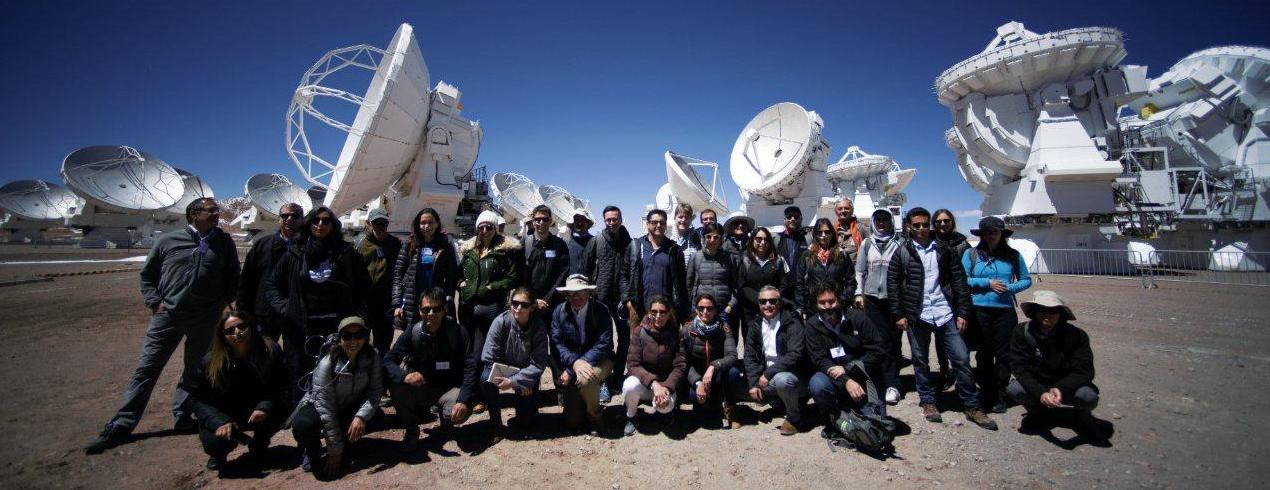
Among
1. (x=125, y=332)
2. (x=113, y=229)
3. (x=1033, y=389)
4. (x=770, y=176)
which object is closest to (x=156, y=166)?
(x=113, y=229)

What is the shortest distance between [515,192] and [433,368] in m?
31.5

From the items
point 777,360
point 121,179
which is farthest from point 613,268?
point 121,179

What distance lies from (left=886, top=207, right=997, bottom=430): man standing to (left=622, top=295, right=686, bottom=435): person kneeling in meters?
2.13

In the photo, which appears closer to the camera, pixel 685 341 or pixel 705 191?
pixel 685 341

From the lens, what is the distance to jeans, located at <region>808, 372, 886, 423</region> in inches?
147

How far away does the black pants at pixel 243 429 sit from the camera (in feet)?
10.5

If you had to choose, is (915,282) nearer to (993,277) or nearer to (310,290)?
(993,277)

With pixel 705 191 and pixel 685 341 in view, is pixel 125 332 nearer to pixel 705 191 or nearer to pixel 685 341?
pixel 685 341

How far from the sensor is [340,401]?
11.2ft

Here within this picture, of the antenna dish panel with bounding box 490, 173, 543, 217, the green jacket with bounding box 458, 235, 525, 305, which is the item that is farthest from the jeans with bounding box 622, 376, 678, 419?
the antenna dish panel with bounding box 490, 173, 543, 217

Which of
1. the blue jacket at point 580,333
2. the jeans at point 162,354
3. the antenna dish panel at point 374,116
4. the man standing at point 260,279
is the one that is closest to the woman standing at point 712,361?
the blue jacket at point 580,333

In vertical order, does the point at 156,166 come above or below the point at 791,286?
above

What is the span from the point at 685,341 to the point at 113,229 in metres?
54.7

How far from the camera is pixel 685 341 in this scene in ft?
13.9
